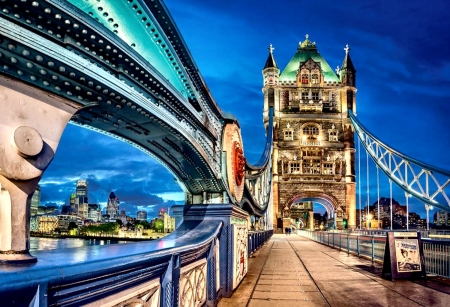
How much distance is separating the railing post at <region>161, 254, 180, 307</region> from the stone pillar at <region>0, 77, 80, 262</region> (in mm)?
799

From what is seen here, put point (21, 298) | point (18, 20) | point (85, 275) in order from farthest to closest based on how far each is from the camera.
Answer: point (18, 20), point (85, 275), point (21, 298)

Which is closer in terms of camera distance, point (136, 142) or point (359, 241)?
point (136, 142)

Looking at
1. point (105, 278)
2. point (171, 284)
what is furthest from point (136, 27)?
point (105, 278)

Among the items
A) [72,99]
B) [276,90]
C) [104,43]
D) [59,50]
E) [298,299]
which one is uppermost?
[276,90]

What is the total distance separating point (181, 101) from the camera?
4.10 m

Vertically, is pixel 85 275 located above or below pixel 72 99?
below

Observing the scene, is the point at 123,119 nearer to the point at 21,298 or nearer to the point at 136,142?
the point at 136,142

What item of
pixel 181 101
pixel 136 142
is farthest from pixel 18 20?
pixel 136 142

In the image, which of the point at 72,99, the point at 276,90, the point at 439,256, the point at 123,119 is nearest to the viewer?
the point at 72,99

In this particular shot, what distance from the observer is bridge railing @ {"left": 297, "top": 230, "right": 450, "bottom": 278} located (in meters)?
7.46

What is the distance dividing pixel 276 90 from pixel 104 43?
50616mm

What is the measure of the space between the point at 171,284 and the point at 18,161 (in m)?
1.13

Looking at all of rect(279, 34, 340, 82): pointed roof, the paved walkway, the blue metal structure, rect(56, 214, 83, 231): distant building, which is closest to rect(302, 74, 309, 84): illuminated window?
rect(279, 34, 340, 82): pointed roof

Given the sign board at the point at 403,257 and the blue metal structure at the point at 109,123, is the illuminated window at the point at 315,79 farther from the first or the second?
the blue metal structure at the point at 109,123
